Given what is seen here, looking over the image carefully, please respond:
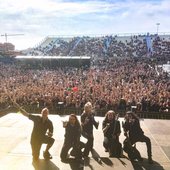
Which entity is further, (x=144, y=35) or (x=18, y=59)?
(x=144, y=35)

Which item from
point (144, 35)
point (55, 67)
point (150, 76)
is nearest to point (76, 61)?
point (55, 67)

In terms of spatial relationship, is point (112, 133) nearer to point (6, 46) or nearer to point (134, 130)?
point (134, 130)

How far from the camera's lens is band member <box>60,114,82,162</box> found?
8555 mm

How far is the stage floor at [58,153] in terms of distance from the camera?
8.21 metres

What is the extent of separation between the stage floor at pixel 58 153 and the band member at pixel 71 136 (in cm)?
24

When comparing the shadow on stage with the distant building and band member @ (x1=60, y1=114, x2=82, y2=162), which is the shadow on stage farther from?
the distant building

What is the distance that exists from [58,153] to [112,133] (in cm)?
172

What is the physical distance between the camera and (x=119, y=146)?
29.8 ft

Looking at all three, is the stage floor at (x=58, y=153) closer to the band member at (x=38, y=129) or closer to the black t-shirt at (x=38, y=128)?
the band member at (x=38, y=129)

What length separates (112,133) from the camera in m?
9.04

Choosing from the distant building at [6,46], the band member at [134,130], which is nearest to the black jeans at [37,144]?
the band member at [134,130]

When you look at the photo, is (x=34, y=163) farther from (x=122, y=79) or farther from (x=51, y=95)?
(x=122, y=79)

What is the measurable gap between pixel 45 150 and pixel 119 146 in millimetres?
2136

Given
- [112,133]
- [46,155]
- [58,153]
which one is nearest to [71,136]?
[46,155]
